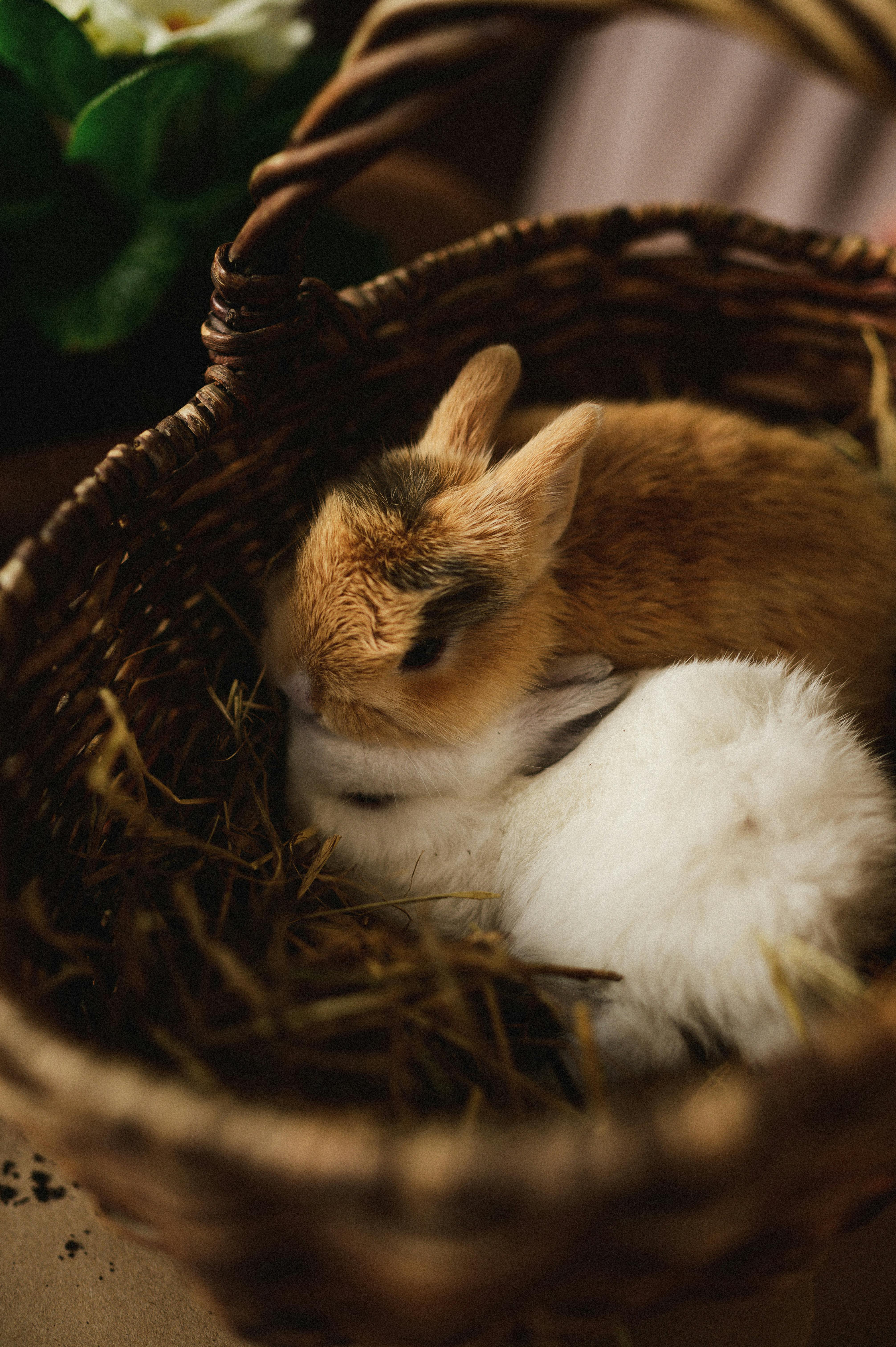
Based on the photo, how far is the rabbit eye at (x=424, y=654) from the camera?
4.17 ft

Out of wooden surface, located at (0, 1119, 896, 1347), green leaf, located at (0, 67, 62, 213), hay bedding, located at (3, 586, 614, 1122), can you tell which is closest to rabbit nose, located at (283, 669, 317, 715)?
hay bedding, located at (3, 586, 614, 1122)

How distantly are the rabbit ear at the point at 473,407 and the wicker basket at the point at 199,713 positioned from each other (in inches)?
7.4

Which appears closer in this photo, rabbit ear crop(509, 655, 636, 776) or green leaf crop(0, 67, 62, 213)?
rabbit ear crop(509, 655, 636, 776)

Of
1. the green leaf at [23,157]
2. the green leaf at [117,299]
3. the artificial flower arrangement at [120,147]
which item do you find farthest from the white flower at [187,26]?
the green leaf at [117,299]

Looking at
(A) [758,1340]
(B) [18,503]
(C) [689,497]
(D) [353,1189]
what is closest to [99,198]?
(B) [18,503]

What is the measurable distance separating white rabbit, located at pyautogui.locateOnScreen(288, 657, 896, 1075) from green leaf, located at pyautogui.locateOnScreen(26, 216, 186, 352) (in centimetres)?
79

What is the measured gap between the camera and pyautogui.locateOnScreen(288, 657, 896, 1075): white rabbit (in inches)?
41.9

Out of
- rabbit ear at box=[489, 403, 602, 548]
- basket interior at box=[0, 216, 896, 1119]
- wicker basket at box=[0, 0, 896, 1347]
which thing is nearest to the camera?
wicker basket at box=[0, 0, 896, 1347]

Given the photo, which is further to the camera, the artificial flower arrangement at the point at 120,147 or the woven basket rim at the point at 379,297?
the artificial flower arrangement at the point at 120,147

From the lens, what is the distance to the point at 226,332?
123 centimetres

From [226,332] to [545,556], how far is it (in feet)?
1.80

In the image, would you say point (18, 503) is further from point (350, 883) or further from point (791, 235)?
point (791, 235)

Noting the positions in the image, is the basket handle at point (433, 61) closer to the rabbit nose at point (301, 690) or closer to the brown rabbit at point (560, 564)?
the brown rabbit at point (560, 564)

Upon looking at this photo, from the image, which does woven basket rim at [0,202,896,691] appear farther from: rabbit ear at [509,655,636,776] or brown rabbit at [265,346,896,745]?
rabbit ear at [509,655,636,776]
